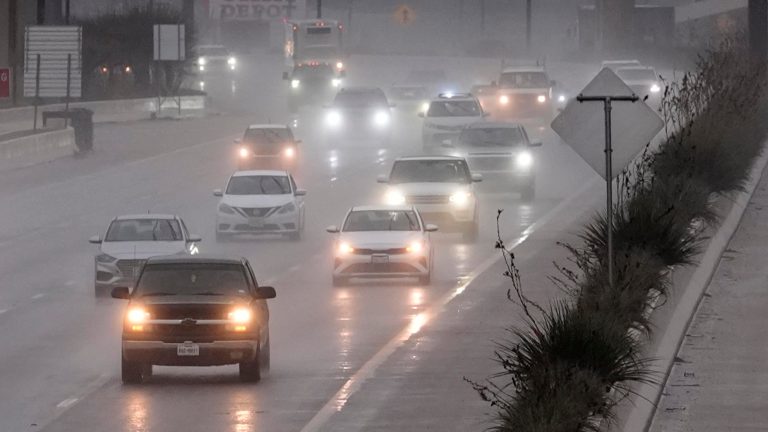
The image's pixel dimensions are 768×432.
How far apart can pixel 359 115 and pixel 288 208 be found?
89.4ft

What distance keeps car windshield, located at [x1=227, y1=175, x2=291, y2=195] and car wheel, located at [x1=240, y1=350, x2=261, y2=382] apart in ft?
66.0

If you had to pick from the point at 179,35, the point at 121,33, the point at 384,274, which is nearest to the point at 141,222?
the point at 384,274

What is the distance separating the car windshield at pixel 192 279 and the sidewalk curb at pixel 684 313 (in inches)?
181

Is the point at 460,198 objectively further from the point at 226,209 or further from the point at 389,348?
the point at 389,348

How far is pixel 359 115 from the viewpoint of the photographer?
6569 cm

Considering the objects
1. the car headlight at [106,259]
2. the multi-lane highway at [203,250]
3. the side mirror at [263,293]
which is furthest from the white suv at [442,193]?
the side mirror at [263,293]

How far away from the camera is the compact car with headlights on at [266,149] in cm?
5262

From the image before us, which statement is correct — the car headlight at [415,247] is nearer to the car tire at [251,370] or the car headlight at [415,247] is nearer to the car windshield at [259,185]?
the car windshield at [259,185]

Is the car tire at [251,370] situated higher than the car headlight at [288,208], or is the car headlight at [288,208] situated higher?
the car headlight at [288,208]

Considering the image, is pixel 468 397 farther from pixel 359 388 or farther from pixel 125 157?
pixel 125 157

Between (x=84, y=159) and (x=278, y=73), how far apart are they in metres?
63.3

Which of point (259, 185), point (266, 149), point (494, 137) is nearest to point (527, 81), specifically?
point (266, 149)

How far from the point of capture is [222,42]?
179m

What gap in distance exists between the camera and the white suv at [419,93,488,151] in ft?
186
